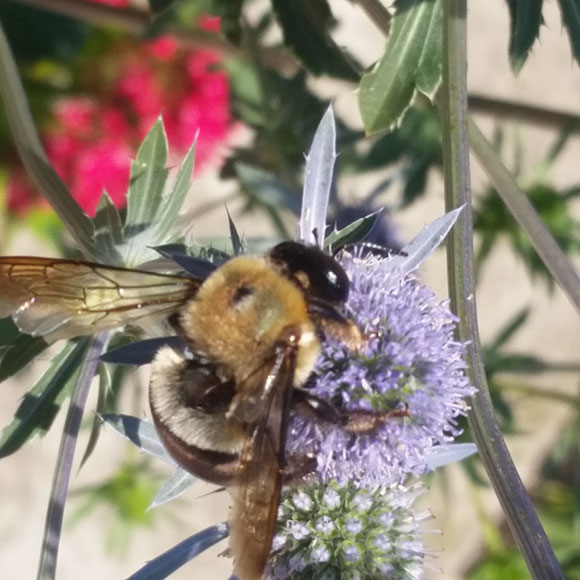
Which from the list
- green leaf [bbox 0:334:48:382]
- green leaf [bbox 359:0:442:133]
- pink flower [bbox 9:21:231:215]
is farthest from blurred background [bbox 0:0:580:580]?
green leaf [bbox 359:0:442:133]

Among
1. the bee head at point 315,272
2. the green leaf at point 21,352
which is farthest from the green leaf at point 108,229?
the bee head at point 315,272

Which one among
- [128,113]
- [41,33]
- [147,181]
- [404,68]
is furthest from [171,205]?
[41,33]

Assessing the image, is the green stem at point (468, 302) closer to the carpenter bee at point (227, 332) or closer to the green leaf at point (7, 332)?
the carpenter bee at point (227, 332)

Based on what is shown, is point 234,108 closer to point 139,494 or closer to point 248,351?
point 139,494

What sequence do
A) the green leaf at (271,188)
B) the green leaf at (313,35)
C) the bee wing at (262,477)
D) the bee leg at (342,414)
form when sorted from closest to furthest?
the bee wing at (262,477), the bee leg at (342,414), the green leaf at (313,35), the green leaf at (271,188)

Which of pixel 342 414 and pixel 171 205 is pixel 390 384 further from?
pixel 171 205

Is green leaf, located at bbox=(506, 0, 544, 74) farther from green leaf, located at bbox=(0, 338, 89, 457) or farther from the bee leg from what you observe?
green leaf, located at bbox=(0, 338, 89, 457)
